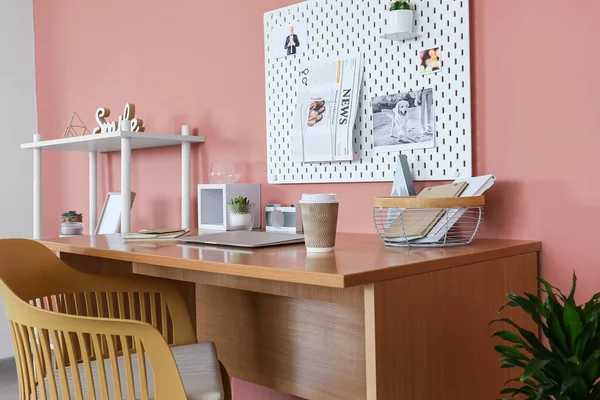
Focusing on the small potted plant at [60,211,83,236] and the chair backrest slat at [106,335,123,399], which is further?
the small potted plant at [60,211,83,236]

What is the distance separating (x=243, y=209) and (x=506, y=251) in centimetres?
95

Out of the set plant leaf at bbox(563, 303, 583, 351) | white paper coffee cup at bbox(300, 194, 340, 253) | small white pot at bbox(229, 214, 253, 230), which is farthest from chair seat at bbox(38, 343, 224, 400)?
plant leaf at bbox(563, 303, 583, 351)

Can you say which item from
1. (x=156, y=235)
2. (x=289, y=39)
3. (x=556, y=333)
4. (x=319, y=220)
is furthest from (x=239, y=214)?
(x=556, y=333)

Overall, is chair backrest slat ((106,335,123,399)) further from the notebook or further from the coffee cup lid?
the notebook

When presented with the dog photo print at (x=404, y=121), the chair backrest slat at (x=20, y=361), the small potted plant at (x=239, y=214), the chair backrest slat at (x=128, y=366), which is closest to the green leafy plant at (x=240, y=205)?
the small potted plant at (x=239, y=214)

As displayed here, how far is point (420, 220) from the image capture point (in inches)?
Answer: 56.1

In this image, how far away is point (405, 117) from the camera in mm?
1728

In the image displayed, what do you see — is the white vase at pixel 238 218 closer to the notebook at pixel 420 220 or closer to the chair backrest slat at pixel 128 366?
the notebook at pixel 420 220

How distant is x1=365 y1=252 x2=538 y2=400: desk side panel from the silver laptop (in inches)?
17.1

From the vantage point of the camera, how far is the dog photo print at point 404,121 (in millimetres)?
1678

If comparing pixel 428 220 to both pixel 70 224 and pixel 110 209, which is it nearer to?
pixel 110 209

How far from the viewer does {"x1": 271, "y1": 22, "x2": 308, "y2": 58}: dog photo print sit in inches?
79.5

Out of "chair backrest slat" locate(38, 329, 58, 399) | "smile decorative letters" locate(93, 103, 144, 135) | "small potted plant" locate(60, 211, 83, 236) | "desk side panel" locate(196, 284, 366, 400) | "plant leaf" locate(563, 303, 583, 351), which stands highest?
"smile decorative letters" locate(93, 103, 144, 135)

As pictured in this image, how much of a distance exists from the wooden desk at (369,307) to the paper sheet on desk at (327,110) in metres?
0.32
